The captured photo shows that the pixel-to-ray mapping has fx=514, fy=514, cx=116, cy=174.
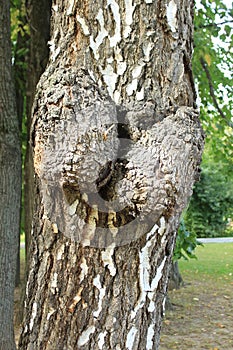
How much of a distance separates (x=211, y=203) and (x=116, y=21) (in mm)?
21501

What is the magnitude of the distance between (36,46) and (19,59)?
1.74 metres

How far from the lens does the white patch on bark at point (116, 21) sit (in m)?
1.72

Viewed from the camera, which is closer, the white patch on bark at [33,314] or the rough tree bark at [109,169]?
the rough tree bark at [109,169]

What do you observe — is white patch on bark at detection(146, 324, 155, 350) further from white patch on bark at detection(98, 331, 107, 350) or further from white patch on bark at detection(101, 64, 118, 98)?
white patch on bark at detection(101, 64, 118, 98)

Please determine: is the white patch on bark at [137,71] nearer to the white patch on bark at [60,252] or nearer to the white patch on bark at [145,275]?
the white patch on bark at [145,275]

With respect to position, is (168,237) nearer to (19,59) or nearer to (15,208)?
(15,208)

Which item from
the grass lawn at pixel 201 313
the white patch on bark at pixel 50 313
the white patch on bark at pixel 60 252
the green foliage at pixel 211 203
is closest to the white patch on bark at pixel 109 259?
the white patch on bark at pixel 60 252

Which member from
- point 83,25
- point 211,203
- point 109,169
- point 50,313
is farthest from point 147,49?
point 211,203

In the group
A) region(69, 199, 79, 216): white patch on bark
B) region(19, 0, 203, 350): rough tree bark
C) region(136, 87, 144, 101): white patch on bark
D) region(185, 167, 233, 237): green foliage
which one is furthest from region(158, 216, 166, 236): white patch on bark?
region(185, 167, 233, 237): green foliage

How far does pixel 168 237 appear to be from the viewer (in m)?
1.70

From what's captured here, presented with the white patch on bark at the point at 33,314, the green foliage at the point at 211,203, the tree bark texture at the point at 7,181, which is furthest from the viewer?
the green foliage at the point at 211,203

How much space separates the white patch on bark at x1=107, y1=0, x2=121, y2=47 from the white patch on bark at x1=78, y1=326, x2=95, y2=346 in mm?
928

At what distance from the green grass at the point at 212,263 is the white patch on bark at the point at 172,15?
1036 centimetres

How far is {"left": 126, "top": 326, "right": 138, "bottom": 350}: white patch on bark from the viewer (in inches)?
65.1
